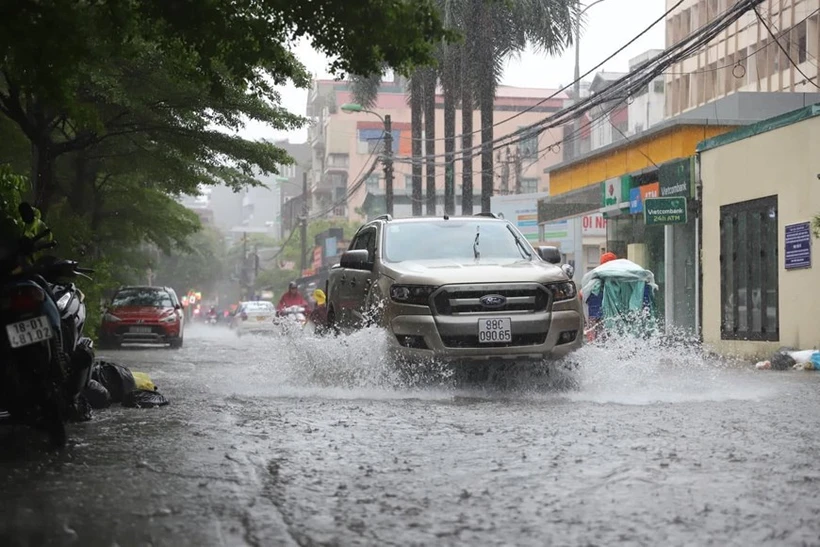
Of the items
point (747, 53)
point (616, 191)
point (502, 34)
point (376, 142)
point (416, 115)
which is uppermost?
point (376, 142)

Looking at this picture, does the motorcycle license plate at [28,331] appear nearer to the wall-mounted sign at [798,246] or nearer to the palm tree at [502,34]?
the wall-mounted sign at [798,246]

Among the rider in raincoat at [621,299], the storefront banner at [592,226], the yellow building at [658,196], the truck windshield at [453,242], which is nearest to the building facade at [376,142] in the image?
the storefront banner at [592,226]

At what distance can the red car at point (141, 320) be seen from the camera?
2897 cm

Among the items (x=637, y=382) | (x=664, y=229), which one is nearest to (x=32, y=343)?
(x=637, y=382)

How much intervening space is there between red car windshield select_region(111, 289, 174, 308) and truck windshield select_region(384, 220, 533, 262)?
17920mm

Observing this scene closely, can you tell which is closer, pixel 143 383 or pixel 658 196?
pixel 143 383

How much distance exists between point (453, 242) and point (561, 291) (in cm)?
170

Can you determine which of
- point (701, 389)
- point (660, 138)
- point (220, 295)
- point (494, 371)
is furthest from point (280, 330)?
point (220, 295)

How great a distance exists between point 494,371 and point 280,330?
255 centimetres

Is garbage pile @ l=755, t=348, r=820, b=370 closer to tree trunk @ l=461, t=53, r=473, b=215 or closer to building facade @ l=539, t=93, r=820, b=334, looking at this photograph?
building facade @ l=539, t=93, r=820, b=334

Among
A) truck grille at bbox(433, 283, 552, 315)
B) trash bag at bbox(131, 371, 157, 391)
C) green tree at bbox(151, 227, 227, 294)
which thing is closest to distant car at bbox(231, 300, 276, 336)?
truck grille at bbox(433, 283, 552, 315)

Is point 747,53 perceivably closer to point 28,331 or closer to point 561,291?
point 561,291

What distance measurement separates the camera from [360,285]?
41.2 ft

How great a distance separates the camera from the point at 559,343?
1126cm
